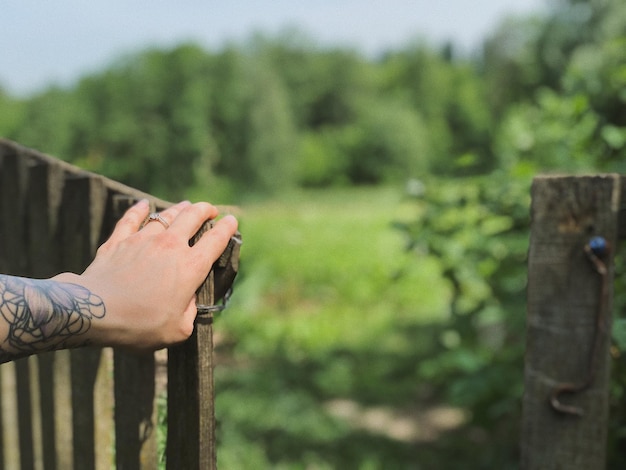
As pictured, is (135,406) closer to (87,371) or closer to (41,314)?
(87,371)

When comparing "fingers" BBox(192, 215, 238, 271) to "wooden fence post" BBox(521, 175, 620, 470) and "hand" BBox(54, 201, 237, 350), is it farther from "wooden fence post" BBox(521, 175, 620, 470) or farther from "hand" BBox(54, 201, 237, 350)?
"wooden fence post" BBox(521, 175, 620, 470)

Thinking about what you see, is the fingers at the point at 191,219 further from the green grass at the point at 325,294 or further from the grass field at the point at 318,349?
the green grass at the point at 325,294

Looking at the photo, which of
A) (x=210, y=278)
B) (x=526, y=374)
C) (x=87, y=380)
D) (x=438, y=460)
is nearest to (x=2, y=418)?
(x=87, y=380)

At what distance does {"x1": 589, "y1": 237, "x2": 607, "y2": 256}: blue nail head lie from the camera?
1624mm

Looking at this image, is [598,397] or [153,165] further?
[153,165]

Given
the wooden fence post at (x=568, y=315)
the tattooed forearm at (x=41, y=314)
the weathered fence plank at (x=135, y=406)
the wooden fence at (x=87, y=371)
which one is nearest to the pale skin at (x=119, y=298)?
the tattooed forearm at (x=41, y=314)

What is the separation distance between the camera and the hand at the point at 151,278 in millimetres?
1049

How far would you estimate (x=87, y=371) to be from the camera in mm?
1638

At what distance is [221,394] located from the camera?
5340 millimetres

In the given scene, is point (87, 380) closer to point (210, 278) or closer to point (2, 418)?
point (210, 278)

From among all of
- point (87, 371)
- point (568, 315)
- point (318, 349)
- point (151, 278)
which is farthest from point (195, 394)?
point (318, 349)

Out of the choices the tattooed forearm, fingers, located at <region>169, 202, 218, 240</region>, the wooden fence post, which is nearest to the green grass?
the wooden fence post

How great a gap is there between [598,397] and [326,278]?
26.5ft

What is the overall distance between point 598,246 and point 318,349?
212 inches
